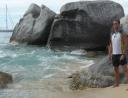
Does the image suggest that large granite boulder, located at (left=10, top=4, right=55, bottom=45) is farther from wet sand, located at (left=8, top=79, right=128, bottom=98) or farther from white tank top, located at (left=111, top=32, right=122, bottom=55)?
white tank top, located at (left=111, top=32, right=122, bottom=55)

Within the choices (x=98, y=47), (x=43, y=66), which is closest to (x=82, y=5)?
(x=98, y=47)

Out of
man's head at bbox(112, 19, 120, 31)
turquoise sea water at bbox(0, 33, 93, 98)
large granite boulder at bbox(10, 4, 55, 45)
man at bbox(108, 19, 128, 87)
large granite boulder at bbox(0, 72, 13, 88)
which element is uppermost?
man's head at bbox(112, 19, 120, 31)

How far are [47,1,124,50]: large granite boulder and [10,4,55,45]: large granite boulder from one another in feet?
6.90

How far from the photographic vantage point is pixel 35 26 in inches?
1183

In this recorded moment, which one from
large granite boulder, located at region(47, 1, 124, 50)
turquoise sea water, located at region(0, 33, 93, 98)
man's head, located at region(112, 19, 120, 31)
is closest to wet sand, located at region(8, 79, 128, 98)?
turquoise sea water, located at region(0, 33, 93, 98)

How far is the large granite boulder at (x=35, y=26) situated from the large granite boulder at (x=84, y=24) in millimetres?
2103

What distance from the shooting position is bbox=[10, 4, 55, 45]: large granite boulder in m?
29.4

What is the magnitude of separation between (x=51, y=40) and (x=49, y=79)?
12.6 meters

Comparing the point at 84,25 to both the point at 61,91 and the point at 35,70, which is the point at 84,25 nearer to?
the point at 35,70

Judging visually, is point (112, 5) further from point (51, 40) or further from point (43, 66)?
point (43, 66)

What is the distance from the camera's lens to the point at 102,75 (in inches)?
499

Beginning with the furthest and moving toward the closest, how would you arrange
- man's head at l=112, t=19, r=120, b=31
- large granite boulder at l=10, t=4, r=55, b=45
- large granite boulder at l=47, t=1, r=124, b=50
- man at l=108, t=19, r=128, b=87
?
large granite boulder at l=10, t=4, r=55, b=45, large granite boulder at l=47, t=1, r=124, b=50, man at l=108, t=19, r=128, b=87, man's head at l=112, t=19, r=120, b=31

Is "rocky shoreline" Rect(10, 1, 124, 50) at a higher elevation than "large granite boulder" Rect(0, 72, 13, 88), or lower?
lower

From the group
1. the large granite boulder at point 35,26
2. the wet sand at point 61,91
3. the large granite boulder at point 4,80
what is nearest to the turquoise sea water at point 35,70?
the wet sand at point 61,91
